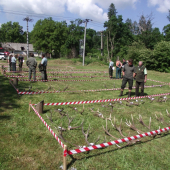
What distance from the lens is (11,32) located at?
89.4 metres

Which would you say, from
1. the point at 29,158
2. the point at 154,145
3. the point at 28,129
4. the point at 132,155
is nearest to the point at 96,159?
the point at 132,155

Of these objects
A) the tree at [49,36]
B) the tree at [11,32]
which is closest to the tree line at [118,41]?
the tree at [49,36]

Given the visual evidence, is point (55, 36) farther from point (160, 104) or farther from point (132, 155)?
point (132, 155)

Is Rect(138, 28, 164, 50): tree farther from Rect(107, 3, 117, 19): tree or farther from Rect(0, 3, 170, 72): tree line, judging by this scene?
Rect(107, 3, 117, 19): tree

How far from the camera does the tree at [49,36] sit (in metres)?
53.3

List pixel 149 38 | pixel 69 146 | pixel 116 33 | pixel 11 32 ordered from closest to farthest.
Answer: pixel 69 146 → pixel 149 38 → pixel 116 33 → pixel 11 32

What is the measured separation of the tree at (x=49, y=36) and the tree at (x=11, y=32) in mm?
42085

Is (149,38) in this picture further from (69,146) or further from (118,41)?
(69,146)

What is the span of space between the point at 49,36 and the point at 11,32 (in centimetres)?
4672

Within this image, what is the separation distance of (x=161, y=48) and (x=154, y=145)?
22108mm

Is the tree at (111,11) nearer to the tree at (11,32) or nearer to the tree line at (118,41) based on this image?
the tree line at (118,41)

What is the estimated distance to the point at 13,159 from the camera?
3314 millimetres

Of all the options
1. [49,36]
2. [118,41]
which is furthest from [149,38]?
[49,36]

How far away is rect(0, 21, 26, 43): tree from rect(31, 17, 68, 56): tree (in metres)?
42.1
